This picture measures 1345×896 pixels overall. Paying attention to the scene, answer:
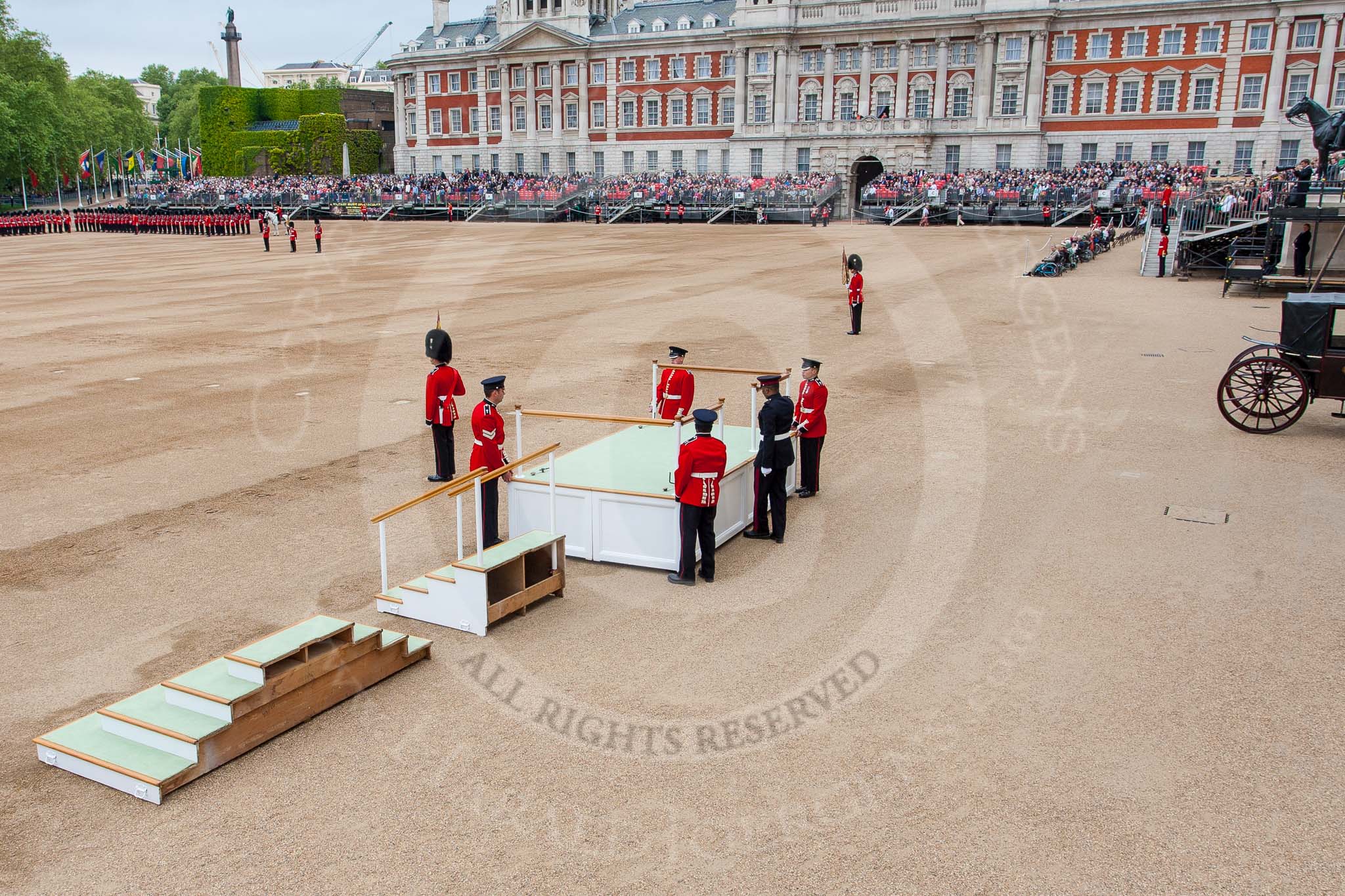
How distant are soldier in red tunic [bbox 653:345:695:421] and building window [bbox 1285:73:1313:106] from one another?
75141mm

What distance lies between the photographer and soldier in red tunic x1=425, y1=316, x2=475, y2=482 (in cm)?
1253

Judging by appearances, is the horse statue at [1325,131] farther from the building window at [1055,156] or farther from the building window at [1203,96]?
the building window at [1055,156]

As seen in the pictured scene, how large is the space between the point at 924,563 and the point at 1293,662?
10.9 ft

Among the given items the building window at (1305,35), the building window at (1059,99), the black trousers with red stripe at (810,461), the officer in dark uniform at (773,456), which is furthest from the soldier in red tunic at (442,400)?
the building window at (1305,35)

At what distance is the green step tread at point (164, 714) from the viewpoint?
6754mm

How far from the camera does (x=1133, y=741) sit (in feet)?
23.3

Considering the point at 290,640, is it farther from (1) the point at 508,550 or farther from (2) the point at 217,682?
(1) the point at 508,550

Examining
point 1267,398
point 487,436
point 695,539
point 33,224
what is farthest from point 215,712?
point 33,224

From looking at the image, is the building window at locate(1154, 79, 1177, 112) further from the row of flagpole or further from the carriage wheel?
the row of flagpole

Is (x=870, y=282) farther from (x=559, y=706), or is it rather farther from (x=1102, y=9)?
(x=1102, y=9)

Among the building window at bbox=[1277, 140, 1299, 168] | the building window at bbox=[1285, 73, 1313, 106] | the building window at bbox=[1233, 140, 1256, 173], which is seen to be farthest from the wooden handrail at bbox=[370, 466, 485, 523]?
the building window at bbox=[1285, 73, 1313, 106]

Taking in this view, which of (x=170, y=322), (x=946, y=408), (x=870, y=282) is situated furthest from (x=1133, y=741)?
(x=870, y=282)

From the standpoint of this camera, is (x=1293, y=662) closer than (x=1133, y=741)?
No

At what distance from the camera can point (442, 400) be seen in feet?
41.3
